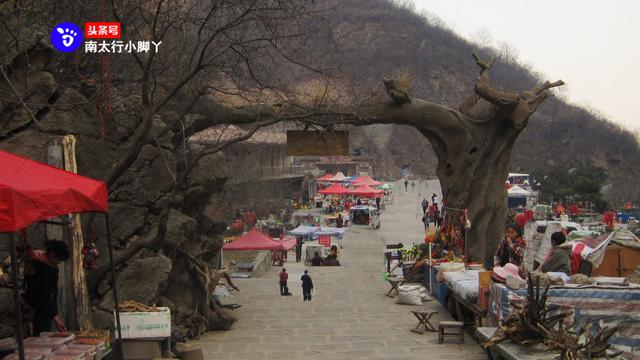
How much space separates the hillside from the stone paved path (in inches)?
2309

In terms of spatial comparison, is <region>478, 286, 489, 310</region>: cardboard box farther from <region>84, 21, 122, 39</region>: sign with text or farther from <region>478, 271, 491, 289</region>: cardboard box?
<region>84, 21, 122, 39</region>: sign with text

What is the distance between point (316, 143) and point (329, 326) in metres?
4.55

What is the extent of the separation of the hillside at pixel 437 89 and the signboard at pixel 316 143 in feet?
200

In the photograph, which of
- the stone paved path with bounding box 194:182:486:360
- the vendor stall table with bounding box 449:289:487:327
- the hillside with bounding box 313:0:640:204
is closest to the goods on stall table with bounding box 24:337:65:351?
the stone paved path with bounding box 194:182:486:360

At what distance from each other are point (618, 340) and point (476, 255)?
8.20m

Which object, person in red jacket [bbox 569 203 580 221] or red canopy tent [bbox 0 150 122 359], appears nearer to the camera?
red canopy tent [bbox 0 150 122 359]

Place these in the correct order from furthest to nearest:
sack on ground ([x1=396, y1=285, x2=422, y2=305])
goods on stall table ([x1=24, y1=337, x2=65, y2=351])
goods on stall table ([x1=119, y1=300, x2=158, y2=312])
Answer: sack on ground ([x1=396, y1=285, x2=422, y2=305])
goods on stall table ([x1=119, y1=300, x2=158, y2=312])
goods on stall table ([x1=24, y1=337, x2=65, y2=351])

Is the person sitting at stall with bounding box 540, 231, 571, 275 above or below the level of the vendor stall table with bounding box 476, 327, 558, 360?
above

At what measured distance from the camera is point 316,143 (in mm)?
15570

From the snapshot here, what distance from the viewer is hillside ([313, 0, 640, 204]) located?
88938 millimetres

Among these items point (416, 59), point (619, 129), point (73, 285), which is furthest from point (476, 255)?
point (416, 59)

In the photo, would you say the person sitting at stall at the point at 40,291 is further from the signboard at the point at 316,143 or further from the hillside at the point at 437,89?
the hillside at the point at 437,89

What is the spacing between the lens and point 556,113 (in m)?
99.0

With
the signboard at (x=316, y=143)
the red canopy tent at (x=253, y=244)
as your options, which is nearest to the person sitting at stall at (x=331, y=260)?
the red canopy tent at (x=253, y=244)
